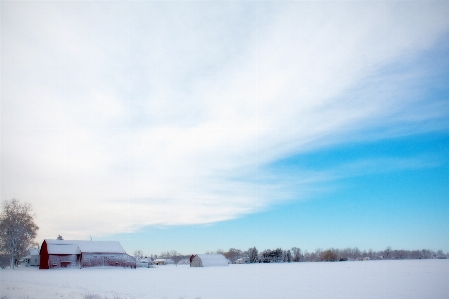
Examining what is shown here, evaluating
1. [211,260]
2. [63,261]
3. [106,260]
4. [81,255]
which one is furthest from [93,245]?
[211,260]

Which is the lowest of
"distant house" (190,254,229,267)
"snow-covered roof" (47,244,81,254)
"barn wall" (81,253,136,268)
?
"distant house" (190,254,229,267)

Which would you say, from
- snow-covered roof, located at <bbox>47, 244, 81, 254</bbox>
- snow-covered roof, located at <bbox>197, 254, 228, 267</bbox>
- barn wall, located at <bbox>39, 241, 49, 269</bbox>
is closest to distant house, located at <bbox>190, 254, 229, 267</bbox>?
snow-covered roof, located at <bbox>197, 254, 228, 267</bbox>

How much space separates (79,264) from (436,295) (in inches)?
2782

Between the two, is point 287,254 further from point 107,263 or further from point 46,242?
point 46,242

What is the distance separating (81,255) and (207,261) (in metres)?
34.5

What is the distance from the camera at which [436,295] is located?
1977cm

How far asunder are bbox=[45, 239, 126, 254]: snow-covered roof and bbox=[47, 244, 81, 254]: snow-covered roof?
0.42 m

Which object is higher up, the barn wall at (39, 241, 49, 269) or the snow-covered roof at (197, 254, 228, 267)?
the barn wall at (39, 241, 49, 269)

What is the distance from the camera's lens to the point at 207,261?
91688mm

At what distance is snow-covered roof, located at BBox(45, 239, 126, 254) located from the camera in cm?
7375

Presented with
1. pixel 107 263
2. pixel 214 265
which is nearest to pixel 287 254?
pixel 214 265

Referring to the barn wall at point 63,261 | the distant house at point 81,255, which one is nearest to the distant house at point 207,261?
the distant house at point 81,255

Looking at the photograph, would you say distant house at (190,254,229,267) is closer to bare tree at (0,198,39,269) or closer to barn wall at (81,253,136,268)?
barn wall at (81,253,136,268)

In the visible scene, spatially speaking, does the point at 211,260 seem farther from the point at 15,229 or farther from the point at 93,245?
the point at 15,229
